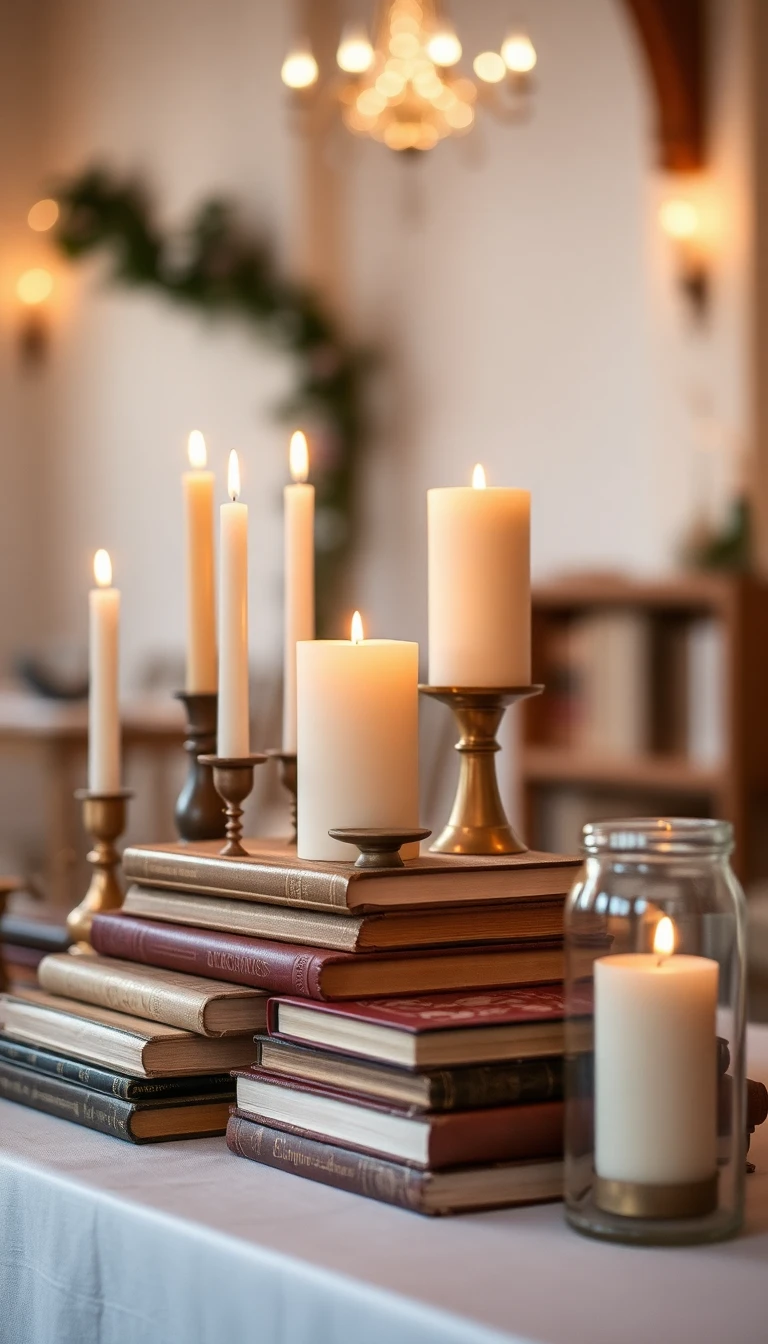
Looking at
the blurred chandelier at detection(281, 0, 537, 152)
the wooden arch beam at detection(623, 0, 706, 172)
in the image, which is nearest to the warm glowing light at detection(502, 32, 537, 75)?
the blurred chandelier at detection(281, 0, 537, 152)

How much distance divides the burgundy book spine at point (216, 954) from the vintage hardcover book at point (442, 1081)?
4 centimetres

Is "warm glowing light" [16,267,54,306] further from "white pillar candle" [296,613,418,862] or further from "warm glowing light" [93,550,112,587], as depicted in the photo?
"white pillar candle" [296,613,418,862]

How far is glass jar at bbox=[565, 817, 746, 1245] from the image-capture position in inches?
30.3

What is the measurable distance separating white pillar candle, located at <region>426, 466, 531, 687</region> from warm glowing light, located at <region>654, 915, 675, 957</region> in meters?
0.28

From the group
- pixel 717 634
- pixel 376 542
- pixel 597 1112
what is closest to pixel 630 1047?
pixel 597 1112

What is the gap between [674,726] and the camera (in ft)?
12.9

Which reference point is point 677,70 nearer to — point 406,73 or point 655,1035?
point 406,73

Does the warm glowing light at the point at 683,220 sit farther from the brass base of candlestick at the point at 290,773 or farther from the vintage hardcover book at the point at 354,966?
the vintage hardcover book at the point at 354,966

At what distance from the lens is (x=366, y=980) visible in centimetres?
92

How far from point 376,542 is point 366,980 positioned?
472 centimetres

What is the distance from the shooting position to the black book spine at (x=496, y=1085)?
0.83 meters

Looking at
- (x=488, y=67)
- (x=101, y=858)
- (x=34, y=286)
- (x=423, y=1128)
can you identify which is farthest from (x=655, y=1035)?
(x=34, y=286)

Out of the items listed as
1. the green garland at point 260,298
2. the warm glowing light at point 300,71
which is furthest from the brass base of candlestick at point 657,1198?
the green garland at point 260,298

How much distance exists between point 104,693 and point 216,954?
0.29 m
